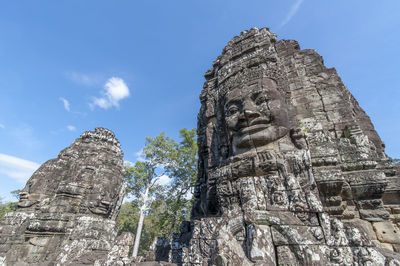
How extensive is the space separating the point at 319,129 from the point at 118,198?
5783 mm

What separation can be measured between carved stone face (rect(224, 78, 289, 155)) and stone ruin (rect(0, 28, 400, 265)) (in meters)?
0.02

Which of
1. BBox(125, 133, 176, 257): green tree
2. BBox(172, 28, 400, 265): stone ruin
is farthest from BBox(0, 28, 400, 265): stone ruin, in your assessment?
BBox(125, 133, 176, 257): green tree

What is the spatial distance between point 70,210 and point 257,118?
5.35m

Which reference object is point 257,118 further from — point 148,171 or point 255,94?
point 148,171

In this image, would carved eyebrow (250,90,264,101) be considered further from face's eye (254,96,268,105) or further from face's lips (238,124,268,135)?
face's lips (238,124,268,135)

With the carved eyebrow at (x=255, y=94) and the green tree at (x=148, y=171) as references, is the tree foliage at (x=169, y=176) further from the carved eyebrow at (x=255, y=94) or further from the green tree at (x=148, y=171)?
the carved eyebrow at (x=255, y=94)

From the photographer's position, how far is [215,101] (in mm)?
5543

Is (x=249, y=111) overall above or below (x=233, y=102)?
below

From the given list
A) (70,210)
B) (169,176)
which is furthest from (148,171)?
(70,210)

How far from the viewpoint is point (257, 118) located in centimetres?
364

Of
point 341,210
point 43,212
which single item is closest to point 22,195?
point 43,212

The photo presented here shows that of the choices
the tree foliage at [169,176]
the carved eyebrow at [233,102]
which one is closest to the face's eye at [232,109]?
the carved eyebrow at [233,102]

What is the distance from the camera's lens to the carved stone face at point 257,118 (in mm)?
3631

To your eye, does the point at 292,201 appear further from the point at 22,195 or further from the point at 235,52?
the point at 22,195
